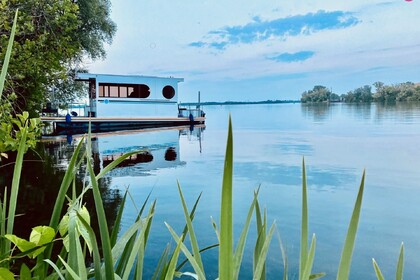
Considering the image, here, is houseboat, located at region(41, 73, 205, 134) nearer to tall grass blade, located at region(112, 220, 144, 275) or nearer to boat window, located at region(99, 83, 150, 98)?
boat window, located at region(99, 83, 150, 98)

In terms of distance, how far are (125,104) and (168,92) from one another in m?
2.59

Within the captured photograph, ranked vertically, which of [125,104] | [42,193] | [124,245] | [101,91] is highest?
[101,91]

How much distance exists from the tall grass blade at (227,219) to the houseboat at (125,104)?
739 inches

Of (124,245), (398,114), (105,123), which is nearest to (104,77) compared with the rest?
(105,123)

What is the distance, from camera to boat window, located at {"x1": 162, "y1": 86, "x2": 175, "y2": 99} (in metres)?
21.8

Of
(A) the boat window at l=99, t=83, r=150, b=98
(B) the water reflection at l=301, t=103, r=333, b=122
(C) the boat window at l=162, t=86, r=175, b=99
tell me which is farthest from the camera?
(B) the water reflection at l=301, t=103, r=333, b=122

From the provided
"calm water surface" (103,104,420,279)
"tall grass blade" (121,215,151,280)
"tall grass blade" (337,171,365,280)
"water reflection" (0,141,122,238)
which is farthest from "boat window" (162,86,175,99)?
"tall grass blade" (337,171,365,280)

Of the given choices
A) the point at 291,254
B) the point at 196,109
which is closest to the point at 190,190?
the point at 291,254

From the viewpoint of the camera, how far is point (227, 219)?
1.53 feet

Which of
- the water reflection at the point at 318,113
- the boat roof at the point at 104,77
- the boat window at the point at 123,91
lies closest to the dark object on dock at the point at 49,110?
the boat roof at the point at 104,77

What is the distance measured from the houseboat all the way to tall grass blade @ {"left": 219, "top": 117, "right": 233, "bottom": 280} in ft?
61.6

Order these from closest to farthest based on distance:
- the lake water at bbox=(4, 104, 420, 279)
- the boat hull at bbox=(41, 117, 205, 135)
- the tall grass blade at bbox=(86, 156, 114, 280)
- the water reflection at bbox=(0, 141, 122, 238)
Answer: the tall grass blade at bbox=(86, 156, 114, 280), the lake water at bbox=(4, 104, 420, 279), the water reflection at bbox=(0, 141, 122, 238), the boat hull at bbox=(41, 117, 205, 135)

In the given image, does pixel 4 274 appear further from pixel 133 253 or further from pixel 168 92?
pixel 168 92

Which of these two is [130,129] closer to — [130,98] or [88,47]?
[130,98]
